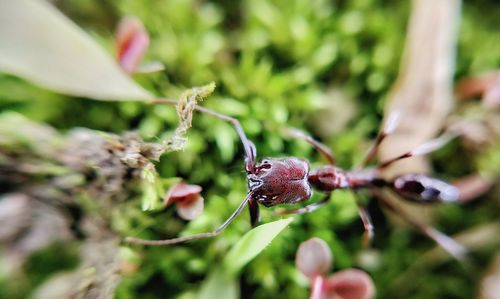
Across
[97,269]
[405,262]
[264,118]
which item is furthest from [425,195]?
[97,269]

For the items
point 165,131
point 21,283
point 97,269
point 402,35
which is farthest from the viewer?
point 402,35

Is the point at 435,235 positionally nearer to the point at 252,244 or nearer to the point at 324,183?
the point at 324,183

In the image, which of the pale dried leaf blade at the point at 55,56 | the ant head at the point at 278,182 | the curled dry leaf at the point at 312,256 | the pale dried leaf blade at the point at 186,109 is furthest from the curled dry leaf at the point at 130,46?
the curled dry leaf at the point at 312,256

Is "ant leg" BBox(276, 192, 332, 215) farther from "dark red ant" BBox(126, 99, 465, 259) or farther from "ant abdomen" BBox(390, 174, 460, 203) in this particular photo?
"ant abdomen" BBox(390, 174, 460, 203)

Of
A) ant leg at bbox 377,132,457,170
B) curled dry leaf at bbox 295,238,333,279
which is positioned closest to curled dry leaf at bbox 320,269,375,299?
curled dry leaf at bbox 295,238,333,279

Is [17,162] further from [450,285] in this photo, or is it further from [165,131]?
[450,285]

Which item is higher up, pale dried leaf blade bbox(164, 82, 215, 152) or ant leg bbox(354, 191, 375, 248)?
pale dried leaf blade bbox(164, 82, 215, 152)
